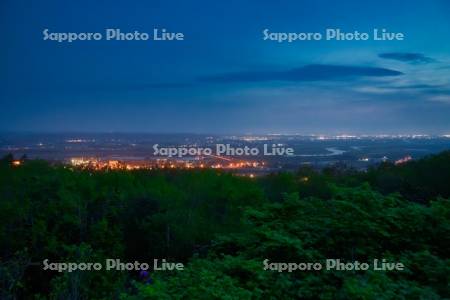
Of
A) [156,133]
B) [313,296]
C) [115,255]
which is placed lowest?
[115,255]

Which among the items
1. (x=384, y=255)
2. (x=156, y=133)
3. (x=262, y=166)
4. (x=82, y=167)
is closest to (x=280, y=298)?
(x=384, y=255)

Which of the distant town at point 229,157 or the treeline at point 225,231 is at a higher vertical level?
the distant town at point 229,157

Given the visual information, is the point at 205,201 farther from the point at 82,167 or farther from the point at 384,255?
the point at 384,255

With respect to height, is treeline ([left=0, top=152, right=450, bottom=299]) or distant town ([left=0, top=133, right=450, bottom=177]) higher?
distant town ([left=0, top=133, right=450, bottom=177])

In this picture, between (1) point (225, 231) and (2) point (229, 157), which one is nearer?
(1) point (225, 231)

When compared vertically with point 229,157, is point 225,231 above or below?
below

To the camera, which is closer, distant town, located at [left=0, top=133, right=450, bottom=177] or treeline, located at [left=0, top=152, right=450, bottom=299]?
treeline, located at [left=0, top=152, right=450, bottom=299]

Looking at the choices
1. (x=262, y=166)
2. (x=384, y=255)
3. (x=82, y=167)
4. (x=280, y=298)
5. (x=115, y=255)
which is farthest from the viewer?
(x=82, y=167)

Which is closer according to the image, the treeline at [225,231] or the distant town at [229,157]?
the treeline at [225,231]
